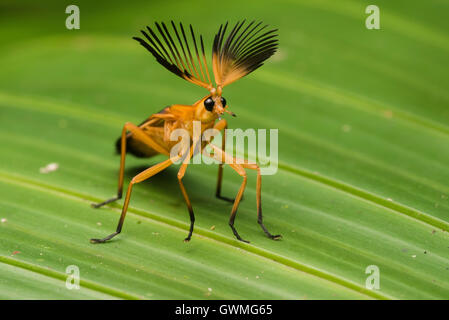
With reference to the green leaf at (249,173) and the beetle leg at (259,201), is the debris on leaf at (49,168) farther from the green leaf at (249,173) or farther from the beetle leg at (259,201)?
the beetle leg at (259,201)

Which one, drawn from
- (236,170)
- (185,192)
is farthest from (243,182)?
(185,192)

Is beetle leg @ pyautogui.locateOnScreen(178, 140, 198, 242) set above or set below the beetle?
below

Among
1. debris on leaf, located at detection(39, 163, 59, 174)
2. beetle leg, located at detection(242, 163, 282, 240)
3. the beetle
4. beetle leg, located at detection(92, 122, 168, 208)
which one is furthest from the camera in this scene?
debris on leaf, located at detection(39, 163, 59, 174)

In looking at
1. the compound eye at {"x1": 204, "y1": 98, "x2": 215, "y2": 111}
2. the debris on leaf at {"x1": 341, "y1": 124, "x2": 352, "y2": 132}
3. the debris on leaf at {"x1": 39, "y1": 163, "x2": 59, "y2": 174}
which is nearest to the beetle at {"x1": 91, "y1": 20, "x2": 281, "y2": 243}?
the compound eye at {"x1": 204, "y1": 98, "x2": 215, "y2": 111}

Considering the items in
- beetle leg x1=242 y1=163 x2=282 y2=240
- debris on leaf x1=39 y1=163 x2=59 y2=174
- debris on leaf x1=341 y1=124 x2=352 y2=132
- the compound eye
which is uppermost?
the compound eye

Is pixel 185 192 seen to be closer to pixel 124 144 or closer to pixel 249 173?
pixel 124 144

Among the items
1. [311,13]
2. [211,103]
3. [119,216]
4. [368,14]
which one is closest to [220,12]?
[311,13]

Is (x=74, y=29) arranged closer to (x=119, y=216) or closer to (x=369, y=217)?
(x=119, y=216)

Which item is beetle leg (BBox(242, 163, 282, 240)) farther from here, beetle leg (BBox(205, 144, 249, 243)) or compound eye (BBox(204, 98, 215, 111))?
compound eye (BBox(204, 98, 215, 111))
